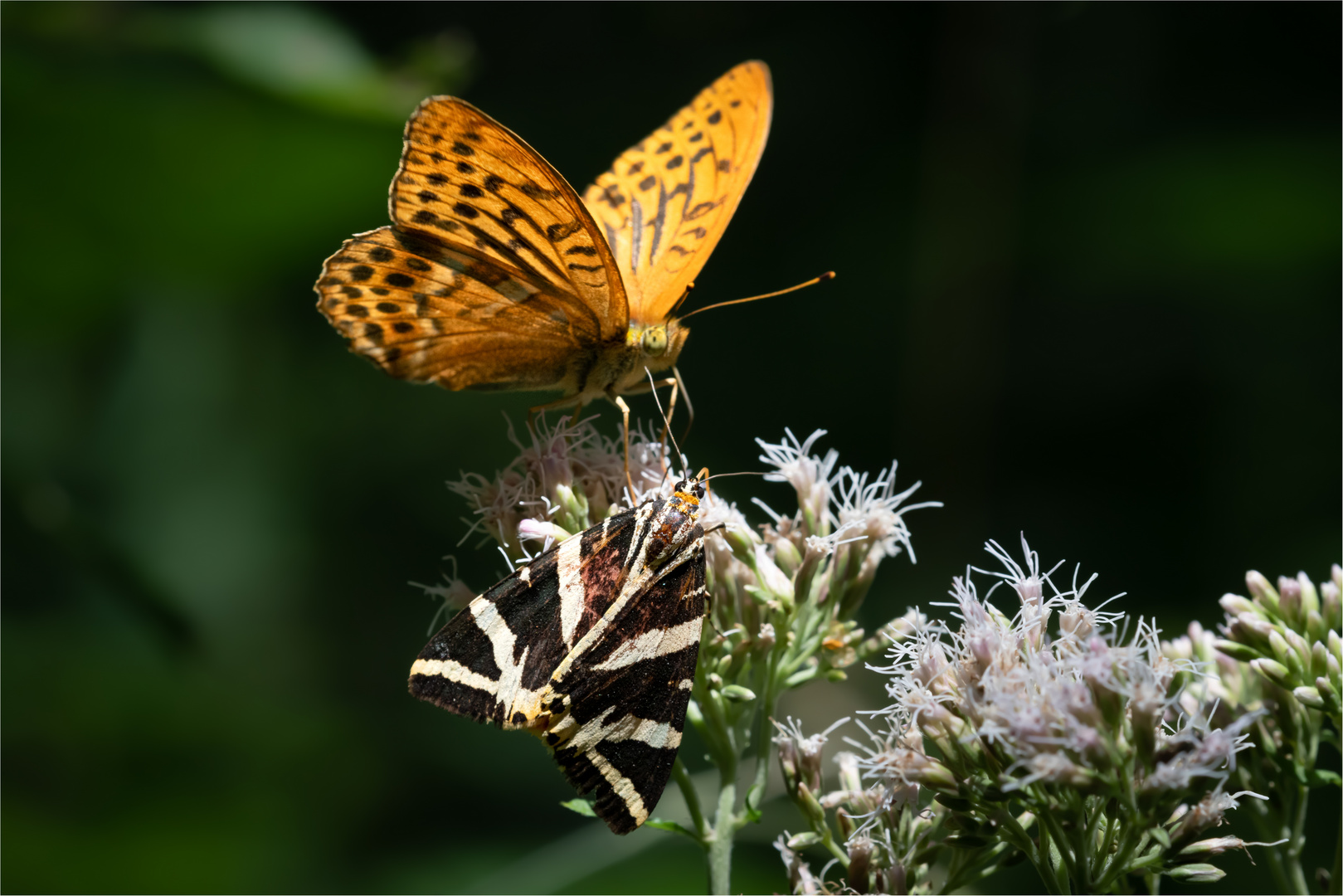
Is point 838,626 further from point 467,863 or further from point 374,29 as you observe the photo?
point 374,29

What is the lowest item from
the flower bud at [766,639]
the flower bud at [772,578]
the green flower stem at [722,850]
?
the green flower stem at [722,850]

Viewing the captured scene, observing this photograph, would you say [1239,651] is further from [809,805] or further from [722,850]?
[722,850]

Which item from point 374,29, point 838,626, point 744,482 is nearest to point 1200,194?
point 744,482

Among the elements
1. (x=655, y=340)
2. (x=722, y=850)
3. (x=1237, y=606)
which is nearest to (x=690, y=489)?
(x=655, y=340)

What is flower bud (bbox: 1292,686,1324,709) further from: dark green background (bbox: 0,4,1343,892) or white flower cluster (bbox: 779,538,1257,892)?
dark green background (bbox: 0,4,1343,892)

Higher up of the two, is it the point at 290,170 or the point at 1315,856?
the point at 290,170

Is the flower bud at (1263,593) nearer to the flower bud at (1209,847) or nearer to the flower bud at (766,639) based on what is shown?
the flower bud at (1209,847)

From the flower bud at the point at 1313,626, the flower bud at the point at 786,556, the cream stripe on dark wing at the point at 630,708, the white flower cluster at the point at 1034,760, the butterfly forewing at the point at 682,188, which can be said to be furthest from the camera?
the butterfly forewing at the point at 682,188

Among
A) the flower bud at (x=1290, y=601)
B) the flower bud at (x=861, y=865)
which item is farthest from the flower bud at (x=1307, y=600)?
the flower bud at (x=861, y=865)
